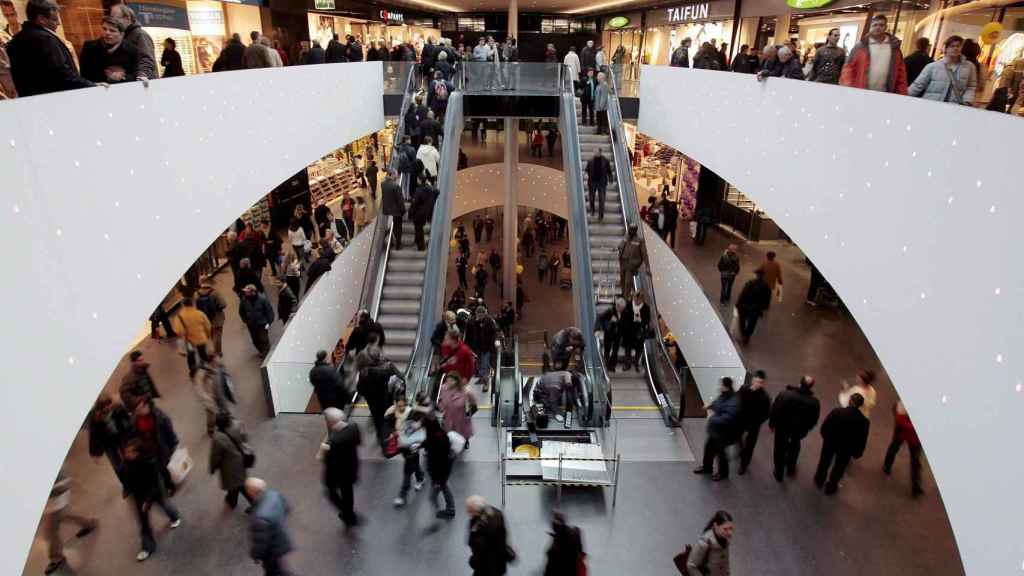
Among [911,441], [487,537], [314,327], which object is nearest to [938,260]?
[911,441]

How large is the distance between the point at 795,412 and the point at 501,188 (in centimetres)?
1847

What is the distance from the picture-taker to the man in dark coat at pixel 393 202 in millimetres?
11062

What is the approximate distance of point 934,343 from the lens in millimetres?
4277

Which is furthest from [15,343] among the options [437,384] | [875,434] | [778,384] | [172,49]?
[778,384]

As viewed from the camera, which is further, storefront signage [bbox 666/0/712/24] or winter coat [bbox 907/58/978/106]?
storefront signage [bbox 666/0/712/24]

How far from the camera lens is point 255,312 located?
961 centimetres

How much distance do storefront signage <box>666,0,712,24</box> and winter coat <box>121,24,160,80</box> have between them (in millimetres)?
17234

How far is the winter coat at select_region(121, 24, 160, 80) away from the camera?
18.1ft

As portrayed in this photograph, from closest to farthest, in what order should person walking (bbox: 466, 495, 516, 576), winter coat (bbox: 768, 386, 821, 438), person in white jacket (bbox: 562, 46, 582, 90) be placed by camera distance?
person walking (bbox: 466, 495, 516, 576), winter coat (bbox: 768, 386, 821, 438), person in white jacket (bbox: 562, 46, 582, 90)

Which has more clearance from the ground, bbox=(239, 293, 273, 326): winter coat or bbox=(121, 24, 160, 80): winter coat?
bbox=(121, 24, 160, 80): winter coat

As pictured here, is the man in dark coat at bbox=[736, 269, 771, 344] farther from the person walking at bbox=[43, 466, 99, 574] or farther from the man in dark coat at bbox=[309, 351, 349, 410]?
the person walking at bbox=[43, 466, 99, 574]

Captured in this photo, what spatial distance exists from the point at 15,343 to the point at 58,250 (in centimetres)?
82

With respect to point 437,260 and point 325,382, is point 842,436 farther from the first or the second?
point 437,260

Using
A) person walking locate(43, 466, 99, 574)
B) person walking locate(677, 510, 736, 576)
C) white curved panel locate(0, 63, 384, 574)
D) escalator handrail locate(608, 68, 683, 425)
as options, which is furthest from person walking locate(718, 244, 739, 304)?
person walking locate(43, 466, 99, 574)
